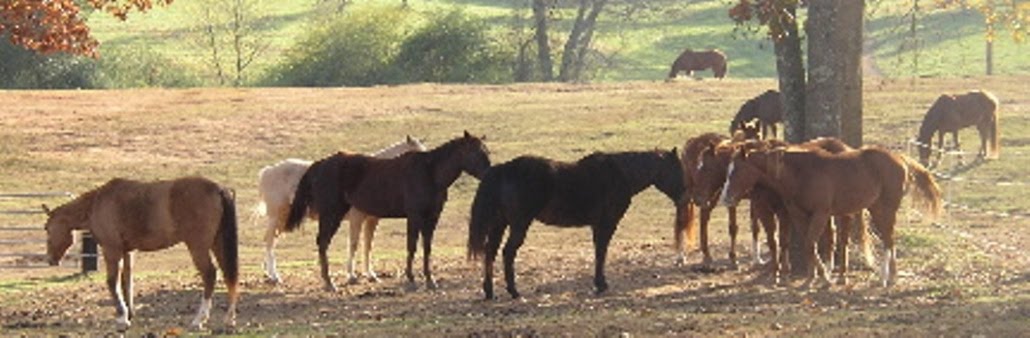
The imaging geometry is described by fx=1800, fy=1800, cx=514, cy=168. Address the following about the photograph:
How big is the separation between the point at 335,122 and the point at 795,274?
75.5 feet

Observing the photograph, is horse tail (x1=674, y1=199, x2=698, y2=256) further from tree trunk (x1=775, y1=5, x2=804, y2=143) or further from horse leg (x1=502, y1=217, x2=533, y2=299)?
horse leg (x1=502, y1=217, x2=533, y2=299)

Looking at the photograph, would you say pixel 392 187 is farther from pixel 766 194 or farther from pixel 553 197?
pixel 766 194

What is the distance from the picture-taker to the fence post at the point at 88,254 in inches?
928

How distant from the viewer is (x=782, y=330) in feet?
44.5

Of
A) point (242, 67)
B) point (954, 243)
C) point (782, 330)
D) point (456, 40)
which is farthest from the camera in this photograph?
point (242, 67)

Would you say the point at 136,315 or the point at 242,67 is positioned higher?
the point at 242,67

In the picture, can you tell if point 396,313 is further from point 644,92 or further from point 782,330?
point 644,92

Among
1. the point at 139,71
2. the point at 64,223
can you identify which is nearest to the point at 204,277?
the point at 64,223

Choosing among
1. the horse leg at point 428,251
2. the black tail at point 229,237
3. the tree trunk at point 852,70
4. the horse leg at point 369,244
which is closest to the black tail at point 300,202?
the horse leg at point 369,244

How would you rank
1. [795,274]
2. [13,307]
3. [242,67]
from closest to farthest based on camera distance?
[13,307] → [795,274] → [242,67]

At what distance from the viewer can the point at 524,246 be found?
26906 millimetres

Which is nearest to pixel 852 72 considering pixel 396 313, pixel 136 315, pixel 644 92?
pixel 396 313

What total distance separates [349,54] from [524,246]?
29540mm

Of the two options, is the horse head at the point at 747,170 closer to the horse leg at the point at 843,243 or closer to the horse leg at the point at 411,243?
the horse leg at the point at 843,243
